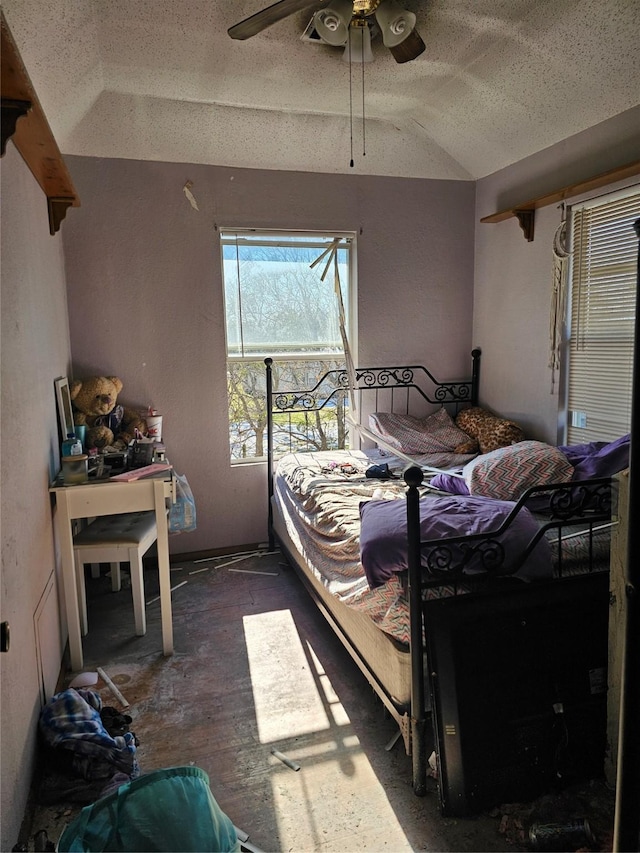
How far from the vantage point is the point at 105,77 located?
2828 mm

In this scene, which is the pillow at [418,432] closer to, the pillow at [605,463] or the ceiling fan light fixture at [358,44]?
the pillow at [605,463]

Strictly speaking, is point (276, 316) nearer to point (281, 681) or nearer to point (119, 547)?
point (119, 547)

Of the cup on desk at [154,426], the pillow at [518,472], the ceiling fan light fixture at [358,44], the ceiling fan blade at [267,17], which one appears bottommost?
the pillow at [518,472]

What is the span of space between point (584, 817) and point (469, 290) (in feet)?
10.7

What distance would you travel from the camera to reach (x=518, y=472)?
2424 mm

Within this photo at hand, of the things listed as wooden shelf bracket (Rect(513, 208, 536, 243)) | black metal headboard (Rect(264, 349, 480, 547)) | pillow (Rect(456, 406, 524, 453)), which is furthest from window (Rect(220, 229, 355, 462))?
wooden shelf bracket (Rect(513, 208, 536, 243))

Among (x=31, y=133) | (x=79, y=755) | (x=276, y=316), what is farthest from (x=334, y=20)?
(x=79, y=755)

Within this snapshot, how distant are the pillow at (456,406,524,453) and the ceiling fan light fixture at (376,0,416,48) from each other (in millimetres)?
2142

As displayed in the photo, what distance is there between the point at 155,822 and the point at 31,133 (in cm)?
208

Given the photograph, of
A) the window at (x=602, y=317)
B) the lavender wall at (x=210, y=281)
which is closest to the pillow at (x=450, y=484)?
the window at (x=602, y=317)

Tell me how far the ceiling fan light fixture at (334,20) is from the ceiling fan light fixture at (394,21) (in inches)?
5.1

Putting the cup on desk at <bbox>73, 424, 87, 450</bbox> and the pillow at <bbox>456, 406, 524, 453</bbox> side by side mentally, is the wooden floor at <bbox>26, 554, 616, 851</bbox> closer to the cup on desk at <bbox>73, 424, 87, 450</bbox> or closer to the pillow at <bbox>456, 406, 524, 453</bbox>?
the cup on desk at <bbox>73, 424, 87, 450</bbox>

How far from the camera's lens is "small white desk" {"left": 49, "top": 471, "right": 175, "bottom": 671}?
94.2 inches

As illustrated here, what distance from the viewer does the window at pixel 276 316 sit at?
12.0ft
